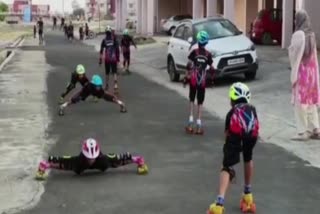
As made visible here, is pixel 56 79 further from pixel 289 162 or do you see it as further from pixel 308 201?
pixel 308 201

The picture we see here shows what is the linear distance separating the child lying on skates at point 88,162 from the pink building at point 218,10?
1778cm

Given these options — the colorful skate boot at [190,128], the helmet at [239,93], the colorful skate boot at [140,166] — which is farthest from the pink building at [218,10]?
the helmet at [239,93]

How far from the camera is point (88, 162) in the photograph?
852 centimetres

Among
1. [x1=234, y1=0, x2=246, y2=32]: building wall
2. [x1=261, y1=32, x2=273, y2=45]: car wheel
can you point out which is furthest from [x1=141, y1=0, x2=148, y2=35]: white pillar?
[x1=261, y1=32, x2=273, y2=45]: car wheel

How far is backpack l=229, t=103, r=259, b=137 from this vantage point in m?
6.81

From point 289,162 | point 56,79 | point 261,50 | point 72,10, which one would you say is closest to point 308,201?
point 289,162

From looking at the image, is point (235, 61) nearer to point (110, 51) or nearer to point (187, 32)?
point (187, 32)

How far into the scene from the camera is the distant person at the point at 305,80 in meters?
10.9

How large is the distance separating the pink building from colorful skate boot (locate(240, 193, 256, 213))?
19.2 metres

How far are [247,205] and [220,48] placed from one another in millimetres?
12574

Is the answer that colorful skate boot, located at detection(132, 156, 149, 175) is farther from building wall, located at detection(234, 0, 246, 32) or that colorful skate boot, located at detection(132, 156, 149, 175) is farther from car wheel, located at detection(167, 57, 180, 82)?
building wall, located at detection(234, 0, 246, 32)

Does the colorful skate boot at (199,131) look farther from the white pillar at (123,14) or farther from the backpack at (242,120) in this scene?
the white pillar at (123,14)

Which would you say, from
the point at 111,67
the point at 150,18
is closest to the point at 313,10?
the point at 111,67

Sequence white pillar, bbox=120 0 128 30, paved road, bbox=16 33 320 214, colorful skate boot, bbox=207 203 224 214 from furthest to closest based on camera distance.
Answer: white pillar, bbox=120 0 128 30, paved road, bbox=16 33 320 214, colorful skate boot, bbox=207 203 224 214
